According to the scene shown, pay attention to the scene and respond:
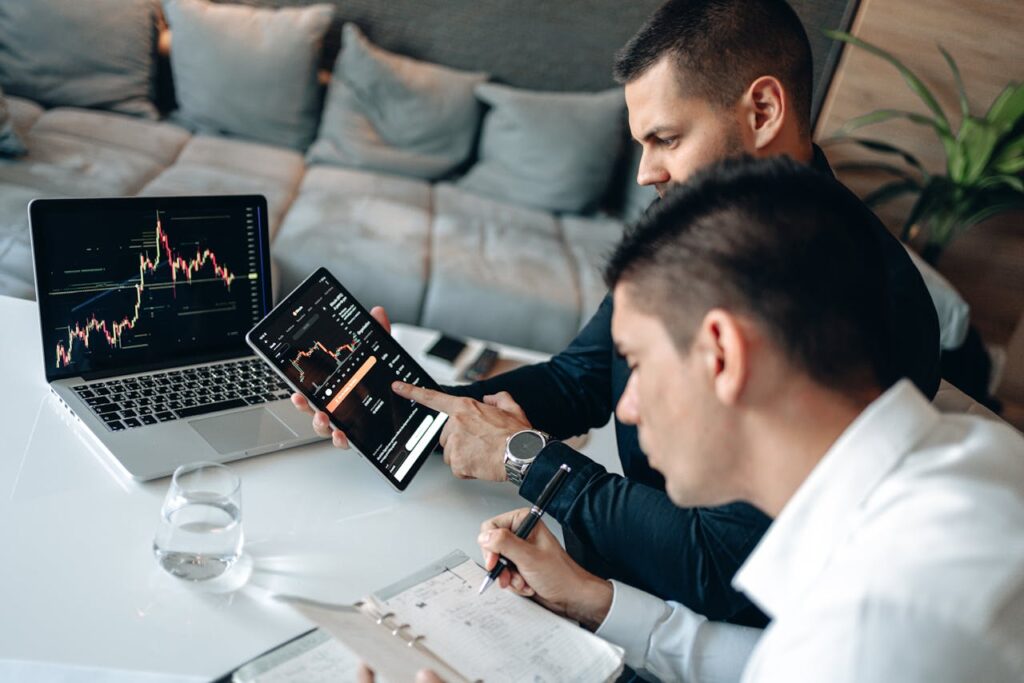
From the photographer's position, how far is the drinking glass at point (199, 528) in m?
0.90

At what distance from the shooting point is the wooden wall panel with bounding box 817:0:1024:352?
317 cm

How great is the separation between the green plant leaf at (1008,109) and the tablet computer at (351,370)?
2604mm

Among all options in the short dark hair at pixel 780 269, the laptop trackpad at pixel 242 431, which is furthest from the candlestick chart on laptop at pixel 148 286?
the short dark hair at pixel 780 269

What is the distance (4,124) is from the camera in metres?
2.46

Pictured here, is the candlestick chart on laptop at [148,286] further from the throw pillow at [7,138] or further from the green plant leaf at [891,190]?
the green plant leaf at [891,190]

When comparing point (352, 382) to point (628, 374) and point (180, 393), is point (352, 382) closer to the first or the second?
point (180, 393)

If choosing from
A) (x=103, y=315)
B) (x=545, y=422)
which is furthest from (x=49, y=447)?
(x=545, y=422)

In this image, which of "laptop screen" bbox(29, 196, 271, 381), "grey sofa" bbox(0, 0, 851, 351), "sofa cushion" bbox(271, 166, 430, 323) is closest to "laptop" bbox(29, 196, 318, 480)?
"laptop screen" bbox(29, 196, 271, 381)

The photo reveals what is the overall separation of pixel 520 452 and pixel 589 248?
70.1 inches

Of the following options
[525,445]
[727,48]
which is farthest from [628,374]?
[727,48]

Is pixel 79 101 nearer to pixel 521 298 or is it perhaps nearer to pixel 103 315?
pixel 521 298

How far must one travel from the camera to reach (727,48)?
4.40 ft

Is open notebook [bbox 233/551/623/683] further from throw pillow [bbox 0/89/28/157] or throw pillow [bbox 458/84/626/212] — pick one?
throw pillow [bbox 458/84/626/212]

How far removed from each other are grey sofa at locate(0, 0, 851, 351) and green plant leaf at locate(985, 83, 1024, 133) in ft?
1.97
